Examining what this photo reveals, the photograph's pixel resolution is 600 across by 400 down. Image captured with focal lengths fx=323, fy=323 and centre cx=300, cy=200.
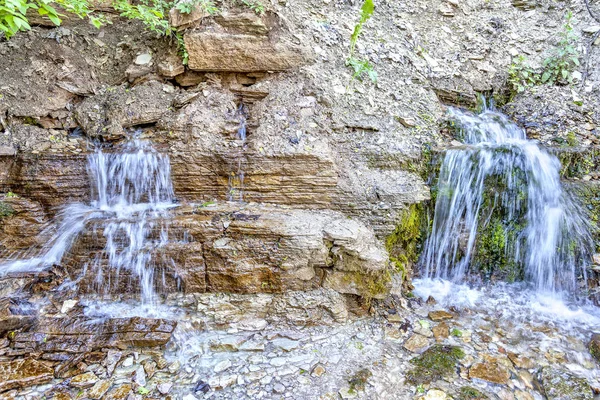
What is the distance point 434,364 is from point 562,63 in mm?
5209

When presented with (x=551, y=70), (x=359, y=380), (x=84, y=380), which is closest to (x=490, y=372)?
(x=359, y=380)

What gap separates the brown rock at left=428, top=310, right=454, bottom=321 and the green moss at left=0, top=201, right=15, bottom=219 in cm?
459

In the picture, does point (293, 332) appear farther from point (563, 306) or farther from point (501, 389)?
point (563, 306)

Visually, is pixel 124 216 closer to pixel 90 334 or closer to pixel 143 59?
pixel 90 334

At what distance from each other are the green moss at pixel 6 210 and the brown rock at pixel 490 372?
4.77m

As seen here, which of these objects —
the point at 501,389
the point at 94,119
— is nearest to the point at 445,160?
the point at 501,389

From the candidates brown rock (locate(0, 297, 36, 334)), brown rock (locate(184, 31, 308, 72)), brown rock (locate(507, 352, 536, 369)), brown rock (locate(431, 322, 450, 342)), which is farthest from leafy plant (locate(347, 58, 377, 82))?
brown rock (locate(0, 297, 36, 334))

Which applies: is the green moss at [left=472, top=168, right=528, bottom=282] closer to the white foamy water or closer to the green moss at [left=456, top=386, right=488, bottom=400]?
the white foamy water

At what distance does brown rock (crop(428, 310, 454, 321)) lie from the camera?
133 inches

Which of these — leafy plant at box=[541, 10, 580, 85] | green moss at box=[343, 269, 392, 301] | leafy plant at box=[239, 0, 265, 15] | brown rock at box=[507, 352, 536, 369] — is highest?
leafy plant at box=[239, 0, 265, 15]

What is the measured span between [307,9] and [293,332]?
458 cm

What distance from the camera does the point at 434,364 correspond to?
2807mm

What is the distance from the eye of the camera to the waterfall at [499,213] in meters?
3.79

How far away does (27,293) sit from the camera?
3238mm
